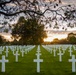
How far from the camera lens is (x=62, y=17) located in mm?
18719

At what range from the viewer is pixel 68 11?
18578mm

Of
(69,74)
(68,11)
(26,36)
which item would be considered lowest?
(69,74)

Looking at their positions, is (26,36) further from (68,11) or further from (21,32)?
(68,11)

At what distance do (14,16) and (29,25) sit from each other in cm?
120

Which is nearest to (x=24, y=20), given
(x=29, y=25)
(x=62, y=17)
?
(x=29, y=25)

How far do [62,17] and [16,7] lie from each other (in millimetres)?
2359

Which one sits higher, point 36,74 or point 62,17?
point 62,17

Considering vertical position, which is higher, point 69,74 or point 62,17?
point 62,17

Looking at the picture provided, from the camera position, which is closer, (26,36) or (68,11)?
(68,11)

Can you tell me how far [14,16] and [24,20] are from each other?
98cm

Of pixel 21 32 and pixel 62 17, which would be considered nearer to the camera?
pixel 62 17

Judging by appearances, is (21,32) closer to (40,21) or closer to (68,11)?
(40,21)

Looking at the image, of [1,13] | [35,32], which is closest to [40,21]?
[35,32]

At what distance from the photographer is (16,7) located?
61.3 ft
